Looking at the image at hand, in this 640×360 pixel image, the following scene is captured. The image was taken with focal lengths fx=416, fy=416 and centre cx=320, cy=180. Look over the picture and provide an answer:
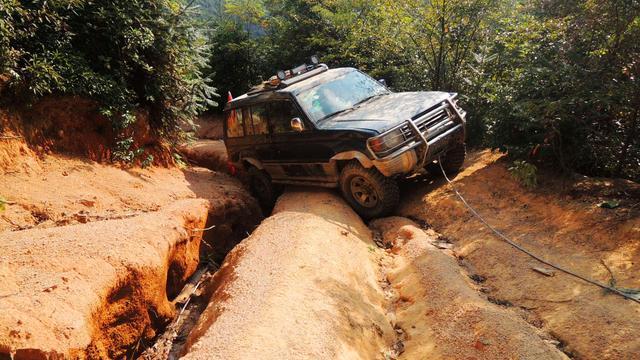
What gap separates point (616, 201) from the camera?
4883 mm

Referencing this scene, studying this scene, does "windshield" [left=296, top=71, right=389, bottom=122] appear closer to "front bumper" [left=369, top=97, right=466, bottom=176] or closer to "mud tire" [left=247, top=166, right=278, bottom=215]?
"front bumper" [left=369, top=97, right=466, bottom=176]

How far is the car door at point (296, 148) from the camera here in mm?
6508

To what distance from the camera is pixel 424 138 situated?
5.84m

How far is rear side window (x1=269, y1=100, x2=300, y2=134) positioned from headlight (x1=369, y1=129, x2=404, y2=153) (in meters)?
1.51

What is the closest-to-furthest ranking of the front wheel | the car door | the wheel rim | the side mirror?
the front wheel, the wheel rim, the side mirror, the car door

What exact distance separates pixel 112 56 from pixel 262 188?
11.7 ft

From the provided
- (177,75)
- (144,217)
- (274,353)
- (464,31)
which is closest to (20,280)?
Answer: (144,217)

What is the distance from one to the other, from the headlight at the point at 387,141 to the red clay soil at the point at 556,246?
1.25m

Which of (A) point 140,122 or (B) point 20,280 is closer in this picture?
(B) point 20,280

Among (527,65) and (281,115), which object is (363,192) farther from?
(527,65)

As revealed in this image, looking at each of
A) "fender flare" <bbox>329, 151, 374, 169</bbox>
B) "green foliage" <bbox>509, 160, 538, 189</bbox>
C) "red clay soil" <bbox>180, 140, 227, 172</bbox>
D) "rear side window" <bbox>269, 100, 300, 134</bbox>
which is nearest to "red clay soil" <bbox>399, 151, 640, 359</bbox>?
"green foliage" <bbox>509, 160, 538, 189</bbox>

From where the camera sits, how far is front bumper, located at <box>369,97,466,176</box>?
573cm

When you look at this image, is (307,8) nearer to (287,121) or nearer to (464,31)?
(464,31)

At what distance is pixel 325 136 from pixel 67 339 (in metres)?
4.13
